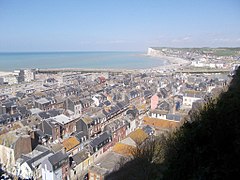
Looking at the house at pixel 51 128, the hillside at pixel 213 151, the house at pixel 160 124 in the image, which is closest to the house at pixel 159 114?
the house at pixel 160 124

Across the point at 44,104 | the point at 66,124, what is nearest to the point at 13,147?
the point at 66,124

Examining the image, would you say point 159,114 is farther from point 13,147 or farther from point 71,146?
point 13,147

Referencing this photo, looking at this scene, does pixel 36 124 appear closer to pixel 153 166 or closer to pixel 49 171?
pixel 49 171

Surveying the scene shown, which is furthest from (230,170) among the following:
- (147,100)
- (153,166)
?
(147,100)

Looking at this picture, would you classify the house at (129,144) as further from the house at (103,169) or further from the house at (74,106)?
the house at (74,106)

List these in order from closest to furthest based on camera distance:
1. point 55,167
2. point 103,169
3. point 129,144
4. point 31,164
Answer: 1. point 55,167
2. point 103,169
3. point 31,164
4. point 129,144

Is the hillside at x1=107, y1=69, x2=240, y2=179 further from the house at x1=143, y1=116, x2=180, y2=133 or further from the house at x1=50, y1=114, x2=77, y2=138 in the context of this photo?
the house at x1=50, y1=114, x2=77, y2=138
